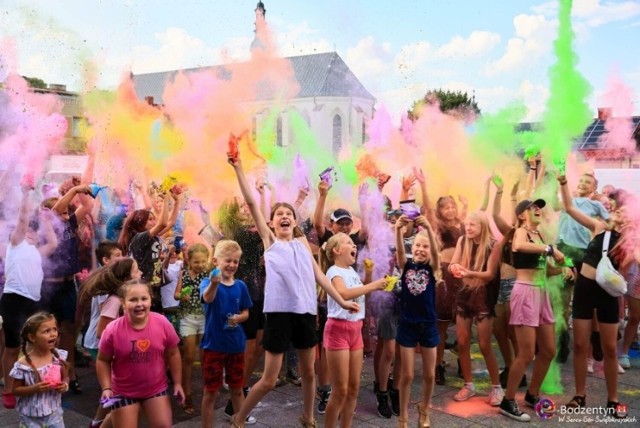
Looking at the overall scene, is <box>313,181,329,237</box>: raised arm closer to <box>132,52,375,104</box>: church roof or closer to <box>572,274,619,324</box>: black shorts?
Result: <box>572,274,619,324</box>: black shorts

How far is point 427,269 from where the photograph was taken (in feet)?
15.0

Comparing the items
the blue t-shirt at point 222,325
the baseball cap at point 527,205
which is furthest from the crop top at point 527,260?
the blue t-shirt at point 222,325

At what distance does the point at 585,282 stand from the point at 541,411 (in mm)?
1094

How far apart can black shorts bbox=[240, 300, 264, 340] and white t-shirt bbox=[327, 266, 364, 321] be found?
41.6 inches

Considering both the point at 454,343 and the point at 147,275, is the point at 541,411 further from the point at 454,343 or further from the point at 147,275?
the point at 147,275

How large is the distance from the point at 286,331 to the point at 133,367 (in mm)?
1046

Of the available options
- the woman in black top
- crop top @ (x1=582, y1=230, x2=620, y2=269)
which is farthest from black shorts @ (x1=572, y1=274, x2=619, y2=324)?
crop top @ (x1=582, y1=230, x2=620, y2=269)

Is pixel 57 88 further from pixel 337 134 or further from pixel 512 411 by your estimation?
pixel 512 411

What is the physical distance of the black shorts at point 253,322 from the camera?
5.22 meters

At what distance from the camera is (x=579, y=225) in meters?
6.44

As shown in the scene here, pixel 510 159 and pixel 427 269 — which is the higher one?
pixel 510 159

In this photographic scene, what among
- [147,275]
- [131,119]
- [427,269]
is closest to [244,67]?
[131,119]

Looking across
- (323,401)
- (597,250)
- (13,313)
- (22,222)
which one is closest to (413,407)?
(323,401)

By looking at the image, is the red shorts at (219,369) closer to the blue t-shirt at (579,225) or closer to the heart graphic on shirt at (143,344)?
the heart graphic on shirt at (143,344)
